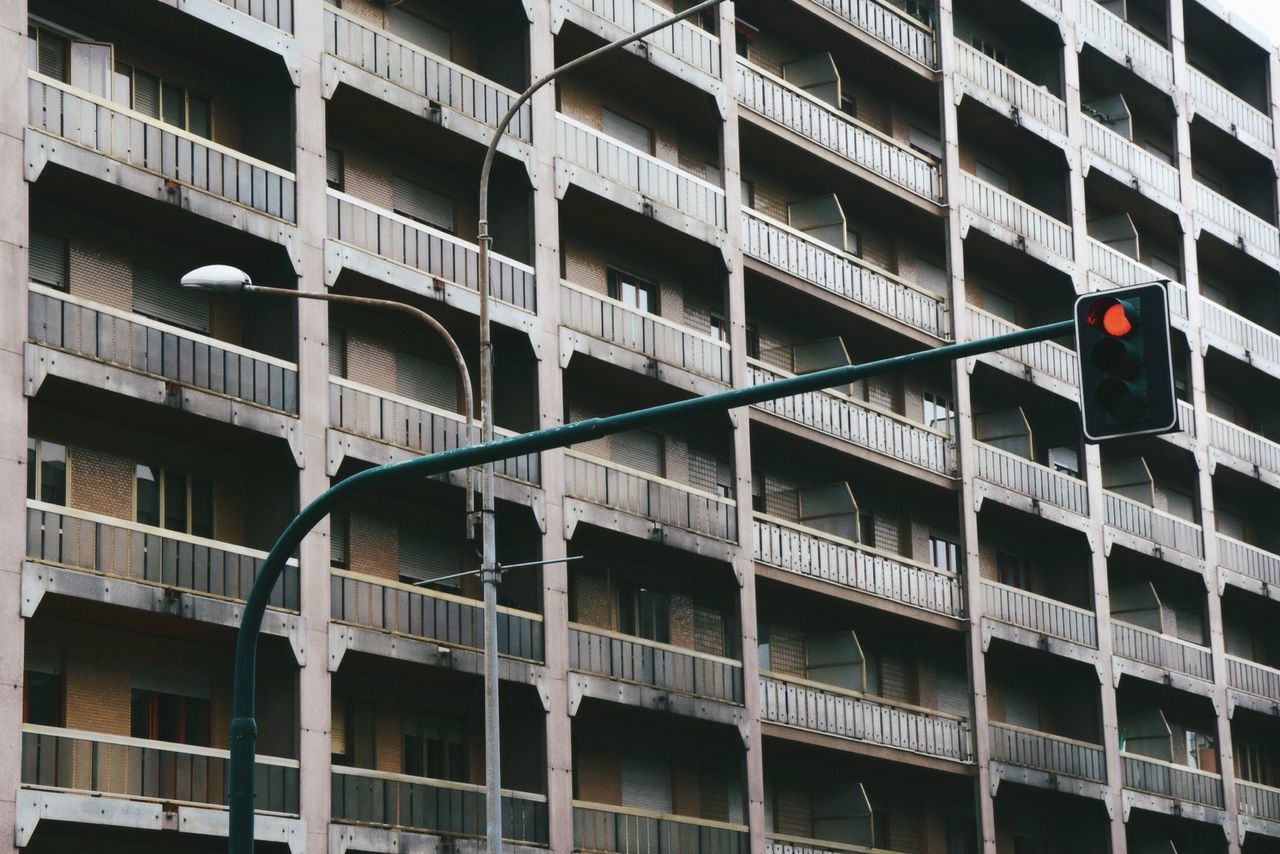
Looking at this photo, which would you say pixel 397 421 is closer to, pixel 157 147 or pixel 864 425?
pixel 157 147

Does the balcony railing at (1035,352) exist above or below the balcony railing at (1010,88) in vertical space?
below

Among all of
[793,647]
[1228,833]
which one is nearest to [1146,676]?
[1228,833]

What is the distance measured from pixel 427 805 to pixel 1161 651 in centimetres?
2380

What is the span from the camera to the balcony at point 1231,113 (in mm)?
58438

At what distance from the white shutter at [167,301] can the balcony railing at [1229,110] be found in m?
33.5

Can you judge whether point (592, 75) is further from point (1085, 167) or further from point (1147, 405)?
point (1147, 405)

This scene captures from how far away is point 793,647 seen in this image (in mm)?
43000

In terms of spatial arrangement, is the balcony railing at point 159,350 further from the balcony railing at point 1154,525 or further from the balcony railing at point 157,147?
the balcony railing at point 1154,525

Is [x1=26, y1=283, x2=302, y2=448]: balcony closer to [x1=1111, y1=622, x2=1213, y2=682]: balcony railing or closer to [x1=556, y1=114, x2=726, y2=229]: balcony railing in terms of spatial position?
[x1=556, y1=114, x2=726, y2=229]: balcony railing

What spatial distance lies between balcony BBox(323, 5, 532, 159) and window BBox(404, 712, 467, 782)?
30.7ft

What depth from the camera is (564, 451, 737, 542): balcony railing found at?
122 feet

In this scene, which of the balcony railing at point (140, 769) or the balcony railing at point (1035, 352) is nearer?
the balcony railing at point (140, 769)

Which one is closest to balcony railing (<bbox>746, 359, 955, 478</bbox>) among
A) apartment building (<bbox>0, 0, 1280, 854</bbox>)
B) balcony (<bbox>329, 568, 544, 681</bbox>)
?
apartment building (<bbox>0, 0, 1280, 854</bbox>)

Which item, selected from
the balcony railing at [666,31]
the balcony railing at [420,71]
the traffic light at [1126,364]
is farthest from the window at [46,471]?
the traffic light at [1126,364]
